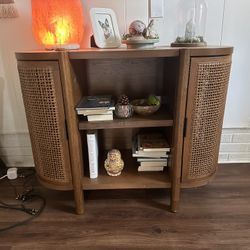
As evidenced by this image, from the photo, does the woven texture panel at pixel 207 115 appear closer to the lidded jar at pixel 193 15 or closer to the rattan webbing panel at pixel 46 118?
the lidded jar at pixel 193 15

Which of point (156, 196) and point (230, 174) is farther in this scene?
point (230, 174)

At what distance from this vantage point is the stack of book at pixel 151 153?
46.0 inches

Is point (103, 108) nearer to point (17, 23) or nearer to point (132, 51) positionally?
point (132, 51)

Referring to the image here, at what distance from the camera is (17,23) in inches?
50.3

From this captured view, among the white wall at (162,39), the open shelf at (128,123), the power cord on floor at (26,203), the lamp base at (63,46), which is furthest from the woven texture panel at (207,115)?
the power cord on floor at (26,203)

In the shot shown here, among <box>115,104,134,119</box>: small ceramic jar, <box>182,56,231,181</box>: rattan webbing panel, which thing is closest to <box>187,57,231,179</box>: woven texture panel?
<box>182,56,231,181</box>: rattan webbing panel

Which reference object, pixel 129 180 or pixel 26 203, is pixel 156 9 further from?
pixel 26 203

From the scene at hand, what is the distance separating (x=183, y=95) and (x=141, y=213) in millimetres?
615

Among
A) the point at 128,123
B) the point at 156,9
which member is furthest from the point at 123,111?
the point at 156,9

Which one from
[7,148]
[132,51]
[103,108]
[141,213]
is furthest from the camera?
[7,148]

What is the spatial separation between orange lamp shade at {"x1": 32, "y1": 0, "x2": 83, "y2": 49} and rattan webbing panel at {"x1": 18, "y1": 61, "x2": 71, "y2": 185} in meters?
0.17

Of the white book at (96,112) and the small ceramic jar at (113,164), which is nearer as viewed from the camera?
the white book at (96,112)

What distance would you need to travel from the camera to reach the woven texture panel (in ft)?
3.10

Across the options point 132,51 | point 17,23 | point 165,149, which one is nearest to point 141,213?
point 165,149
